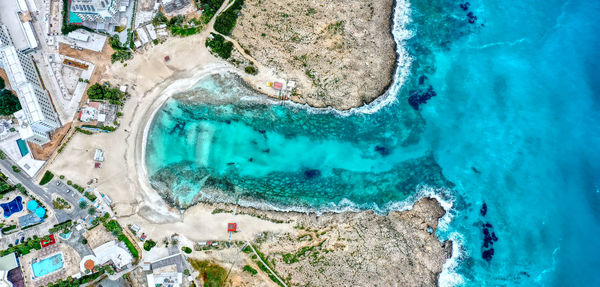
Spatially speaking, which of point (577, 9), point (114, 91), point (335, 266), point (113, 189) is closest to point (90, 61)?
point (114, 91)

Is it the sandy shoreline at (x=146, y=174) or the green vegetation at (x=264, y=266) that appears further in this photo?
the sandy shoreline at (x=146, y=174)

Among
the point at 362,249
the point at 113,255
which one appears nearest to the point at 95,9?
the point at 113,255

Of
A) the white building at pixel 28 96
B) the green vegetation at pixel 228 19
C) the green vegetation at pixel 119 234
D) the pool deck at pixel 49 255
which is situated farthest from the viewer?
the green vegetation at pixel 228 19

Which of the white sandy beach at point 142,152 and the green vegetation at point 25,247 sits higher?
the white sandy beach at point 142,152

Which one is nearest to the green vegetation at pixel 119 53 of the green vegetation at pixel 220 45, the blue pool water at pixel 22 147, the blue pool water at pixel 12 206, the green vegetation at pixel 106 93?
the green vegetation at pixel 106 93

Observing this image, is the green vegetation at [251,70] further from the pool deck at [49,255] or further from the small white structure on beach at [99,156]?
the pool deck at [49,255]

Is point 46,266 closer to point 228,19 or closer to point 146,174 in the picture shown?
point 146,174
